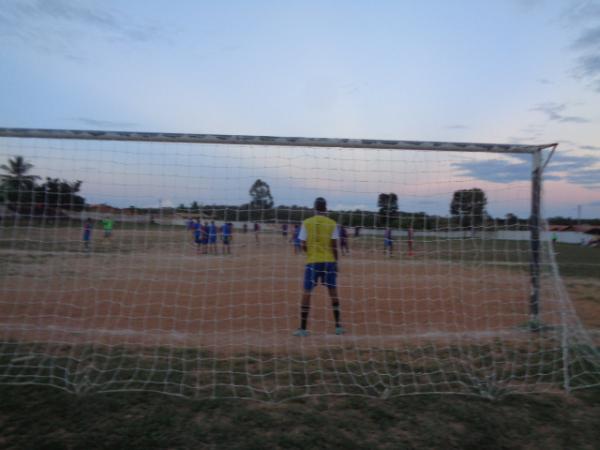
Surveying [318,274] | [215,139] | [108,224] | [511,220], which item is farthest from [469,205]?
[108,224]

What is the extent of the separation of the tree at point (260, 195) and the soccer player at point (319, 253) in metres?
0.62

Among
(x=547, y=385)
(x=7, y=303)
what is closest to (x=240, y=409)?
(x=547, y=385)

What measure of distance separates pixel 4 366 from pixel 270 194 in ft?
11.7

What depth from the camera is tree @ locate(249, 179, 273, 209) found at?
5.50 m

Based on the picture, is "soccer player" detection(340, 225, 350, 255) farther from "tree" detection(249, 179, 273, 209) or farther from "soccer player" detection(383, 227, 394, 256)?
"tree" detection(249, 179, 273, 209)

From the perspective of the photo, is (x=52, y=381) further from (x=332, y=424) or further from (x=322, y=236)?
(x=322, y=236)

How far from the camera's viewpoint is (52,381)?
4.20 m

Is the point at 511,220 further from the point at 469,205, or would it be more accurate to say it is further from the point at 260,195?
the point at 260,195

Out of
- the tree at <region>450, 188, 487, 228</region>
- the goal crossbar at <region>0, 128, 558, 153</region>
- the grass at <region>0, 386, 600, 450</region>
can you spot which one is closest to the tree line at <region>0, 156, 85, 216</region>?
the goal crossbar at <region>0, 128, 558, 153</region>

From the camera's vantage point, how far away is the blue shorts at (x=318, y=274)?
6.01 metres

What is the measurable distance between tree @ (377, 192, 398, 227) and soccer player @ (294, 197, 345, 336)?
79 centimetres

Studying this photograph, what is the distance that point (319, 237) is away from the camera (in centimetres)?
608

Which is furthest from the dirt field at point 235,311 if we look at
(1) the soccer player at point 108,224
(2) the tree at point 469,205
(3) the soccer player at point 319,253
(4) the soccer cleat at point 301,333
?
(2) the tree at point 469,205

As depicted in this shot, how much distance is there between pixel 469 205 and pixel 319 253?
2.12 m
